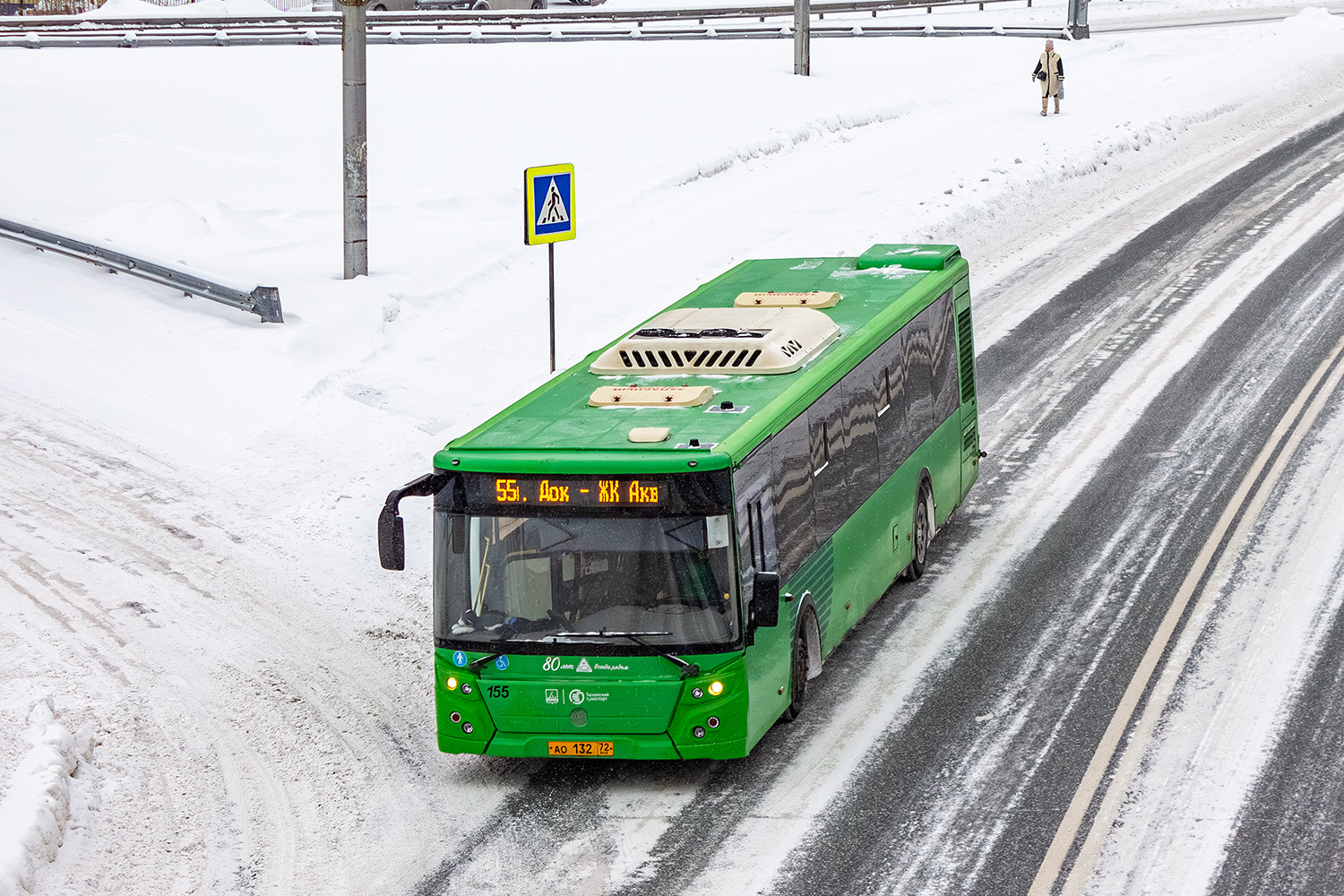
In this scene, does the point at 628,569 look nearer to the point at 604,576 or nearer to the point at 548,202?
the point at 604,576

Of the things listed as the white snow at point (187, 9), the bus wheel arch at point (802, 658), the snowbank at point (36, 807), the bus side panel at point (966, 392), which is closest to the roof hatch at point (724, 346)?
the bus wheel arch at point (802, 658)

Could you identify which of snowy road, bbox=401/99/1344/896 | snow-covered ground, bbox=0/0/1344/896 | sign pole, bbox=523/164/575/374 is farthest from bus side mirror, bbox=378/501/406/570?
sign pole, bbox=523/164/575/374

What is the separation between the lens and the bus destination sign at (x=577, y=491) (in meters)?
10.0

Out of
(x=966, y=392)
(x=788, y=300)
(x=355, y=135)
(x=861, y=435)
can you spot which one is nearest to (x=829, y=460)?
(x=861, y=435)

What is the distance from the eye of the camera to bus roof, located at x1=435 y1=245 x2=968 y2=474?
33.2ft

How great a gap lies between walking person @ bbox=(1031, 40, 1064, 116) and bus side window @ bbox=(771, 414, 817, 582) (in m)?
22.0

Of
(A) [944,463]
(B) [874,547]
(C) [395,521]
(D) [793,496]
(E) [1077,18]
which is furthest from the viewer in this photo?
(E) [1077,18]

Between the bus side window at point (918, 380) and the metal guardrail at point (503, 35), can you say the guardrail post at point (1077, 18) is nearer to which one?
the metal guardrail at point (503, 35)

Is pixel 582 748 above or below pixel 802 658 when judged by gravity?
below

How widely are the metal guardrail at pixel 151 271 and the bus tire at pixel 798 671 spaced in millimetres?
10590

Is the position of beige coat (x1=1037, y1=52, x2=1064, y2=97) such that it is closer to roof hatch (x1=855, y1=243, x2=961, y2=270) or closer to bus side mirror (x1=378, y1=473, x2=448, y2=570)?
roof hatch (x1=855, y1=243, x2=961, y2=270)

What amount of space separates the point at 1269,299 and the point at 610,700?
15.5m

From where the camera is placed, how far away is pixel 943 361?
15.5m

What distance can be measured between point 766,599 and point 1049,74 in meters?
24.1
